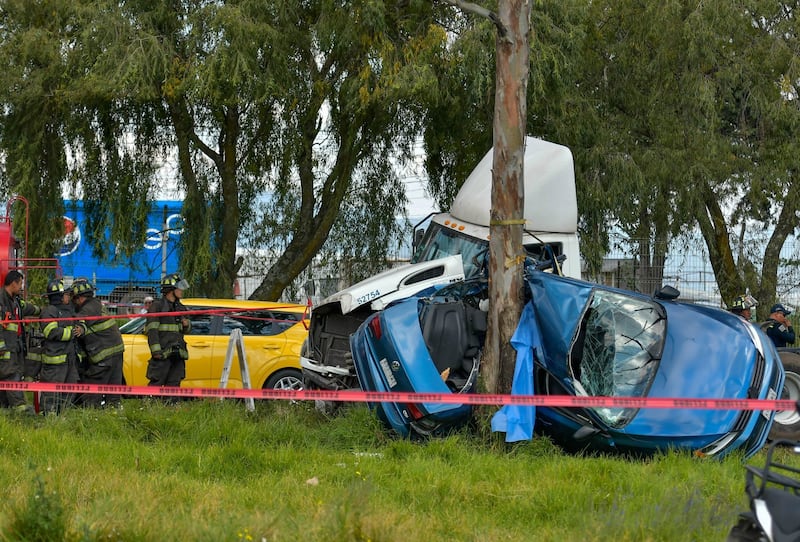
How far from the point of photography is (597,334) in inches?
293

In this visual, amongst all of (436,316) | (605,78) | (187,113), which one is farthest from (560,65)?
(436,316)

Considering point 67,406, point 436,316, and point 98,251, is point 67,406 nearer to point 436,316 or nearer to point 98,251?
point 436,316

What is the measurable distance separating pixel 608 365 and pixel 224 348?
5055mm

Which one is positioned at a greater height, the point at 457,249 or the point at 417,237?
the point at 417,237

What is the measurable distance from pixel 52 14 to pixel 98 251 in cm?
404

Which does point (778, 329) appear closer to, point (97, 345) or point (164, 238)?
point (97, 345)

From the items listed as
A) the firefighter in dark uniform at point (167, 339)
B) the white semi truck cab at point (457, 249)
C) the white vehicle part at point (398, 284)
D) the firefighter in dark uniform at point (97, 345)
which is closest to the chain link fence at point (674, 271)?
the white semi truck cab at point (457, 249)

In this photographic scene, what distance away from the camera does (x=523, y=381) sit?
24.3ft

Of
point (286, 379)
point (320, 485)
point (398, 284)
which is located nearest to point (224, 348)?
point (286, 379)

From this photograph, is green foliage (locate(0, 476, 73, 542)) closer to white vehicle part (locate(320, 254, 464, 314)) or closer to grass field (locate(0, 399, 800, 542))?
grass field (locate(0, 399, 800, 542))

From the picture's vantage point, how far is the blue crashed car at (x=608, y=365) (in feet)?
22.7

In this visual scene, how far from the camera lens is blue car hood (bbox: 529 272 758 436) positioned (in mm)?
6906

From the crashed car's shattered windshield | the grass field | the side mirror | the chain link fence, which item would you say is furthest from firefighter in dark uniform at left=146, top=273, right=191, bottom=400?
the chain link fence

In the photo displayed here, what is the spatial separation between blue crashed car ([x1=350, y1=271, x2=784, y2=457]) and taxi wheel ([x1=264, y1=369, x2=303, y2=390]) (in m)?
3.07
